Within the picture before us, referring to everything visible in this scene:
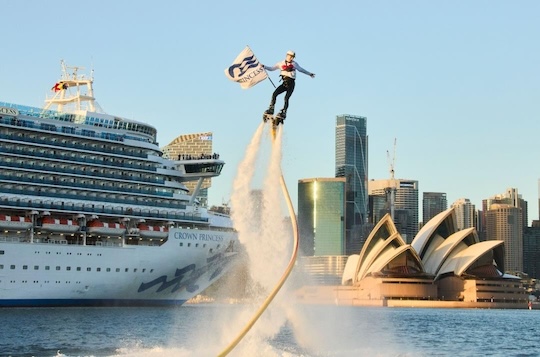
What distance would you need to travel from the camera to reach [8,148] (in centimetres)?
7500

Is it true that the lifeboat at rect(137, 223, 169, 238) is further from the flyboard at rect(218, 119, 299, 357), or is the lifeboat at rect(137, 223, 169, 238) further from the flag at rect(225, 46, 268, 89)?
the flag at rect(225, 46, 268, 89)

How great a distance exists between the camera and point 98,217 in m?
77.8

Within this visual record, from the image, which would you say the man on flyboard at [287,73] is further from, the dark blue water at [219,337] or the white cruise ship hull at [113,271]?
the white cruise ship hull at [113,271]

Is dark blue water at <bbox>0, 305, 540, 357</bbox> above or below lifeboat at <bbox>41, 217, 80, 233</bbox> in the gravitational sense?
below

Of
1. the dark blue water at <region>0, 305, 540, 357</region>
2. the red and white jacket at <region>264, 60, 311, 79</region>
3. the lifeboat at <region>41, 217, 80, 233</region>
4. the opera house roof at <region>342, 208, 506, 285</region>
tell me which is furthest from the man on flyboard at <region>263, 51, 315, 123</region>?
the opera house roof at <region>342, 208, 506, 285</region>

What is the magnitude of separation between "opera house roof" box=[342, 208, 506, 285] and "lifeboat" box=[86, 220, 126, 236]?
270 feet

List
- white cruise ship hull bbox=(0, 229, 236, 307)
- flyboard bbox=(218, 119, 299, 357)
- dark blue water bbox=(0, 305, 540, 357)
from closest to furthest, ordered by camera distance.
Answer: flyboard bbox=(218, 119, 299, 357) < dark blue water bbox=(0, 305, 540, 357) < white cruise ship hull bbox=(0, 229, 236, 307)

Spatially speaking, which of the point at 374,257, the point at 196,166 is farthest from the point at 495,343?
the point at 374,257

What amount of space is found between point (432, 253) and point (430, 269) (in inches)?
159

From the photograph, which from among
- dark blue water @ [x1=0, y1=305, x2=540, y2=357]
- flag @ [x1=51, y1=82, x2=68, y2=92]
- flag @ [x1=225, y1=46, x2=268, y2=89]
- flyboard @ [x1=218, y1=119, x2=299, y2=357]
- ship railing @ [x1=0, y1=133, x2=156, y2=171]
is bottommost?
dark blue water @ [x1=0, y1=305, x2=540, y2=357]

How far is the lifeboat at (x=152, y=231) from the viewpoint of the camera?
7962 cm

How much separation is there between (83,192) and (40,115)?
8326 millimetres

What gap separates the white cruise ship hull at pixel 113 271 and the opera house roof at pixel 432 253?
73481 millimetres

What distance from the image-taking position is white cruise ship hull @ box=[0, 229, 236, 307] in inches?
2798
